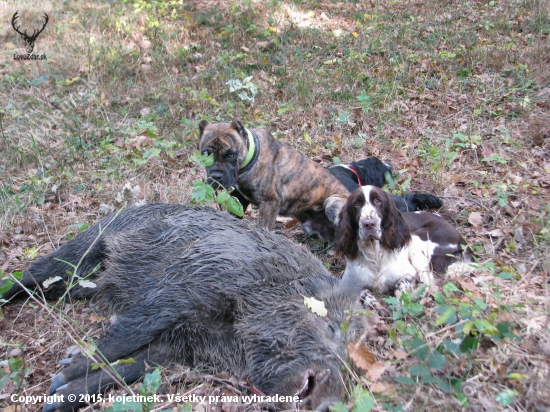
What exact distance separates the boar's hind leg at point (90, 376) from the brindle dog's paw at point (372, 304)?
4.71 ft

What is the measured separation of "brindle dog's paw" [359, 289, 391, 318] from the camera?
3.50 m

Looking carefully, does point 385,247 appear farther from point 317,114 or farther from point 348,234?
point 317,114

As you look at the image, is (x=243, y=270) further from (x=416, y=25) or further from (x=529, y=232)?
(x=416, y=25)

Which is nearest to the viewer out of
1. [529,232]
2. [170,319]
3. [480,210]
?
[170,319]

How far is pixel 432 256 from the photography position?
423 centimetres

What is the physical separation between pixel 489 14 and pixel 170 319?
8.78m

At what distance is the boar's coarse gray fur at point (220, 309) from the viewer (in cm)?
263

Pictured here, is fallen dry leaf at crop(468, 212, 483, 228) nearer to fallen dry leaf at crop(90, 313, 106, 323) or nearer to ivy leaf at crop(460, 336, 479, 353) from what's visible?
ivy leaf at crop(460, 336, 479, 353)

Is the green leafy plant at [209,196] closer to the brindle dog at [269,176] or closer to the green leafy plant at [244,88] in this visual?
the brindle dog at [269,176]

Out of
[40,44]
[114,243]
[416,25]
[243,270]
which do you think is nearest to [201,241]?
[243,270]

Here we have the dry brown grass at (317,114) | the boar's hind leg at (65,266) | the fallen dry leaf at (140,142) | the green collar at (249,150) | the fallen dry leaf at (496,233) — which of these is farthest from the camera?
the fallen dry leaf at (140,142)

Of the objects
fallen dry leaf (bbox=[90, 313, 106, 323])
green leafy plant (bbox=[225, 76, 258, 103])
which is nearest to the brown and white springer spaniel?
fallen dry leaf (bbox=[90, 313, 106, 323])

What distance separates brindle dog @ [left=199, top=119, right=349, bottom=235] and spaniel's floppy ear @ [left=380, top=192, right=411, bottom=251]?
0.96 m

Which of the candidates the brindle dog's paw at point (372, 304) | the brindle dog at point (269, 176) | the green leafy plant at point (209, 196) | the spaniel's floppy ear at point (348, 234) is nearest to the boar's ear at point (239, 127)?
the brindle dog at point (269, 176)
